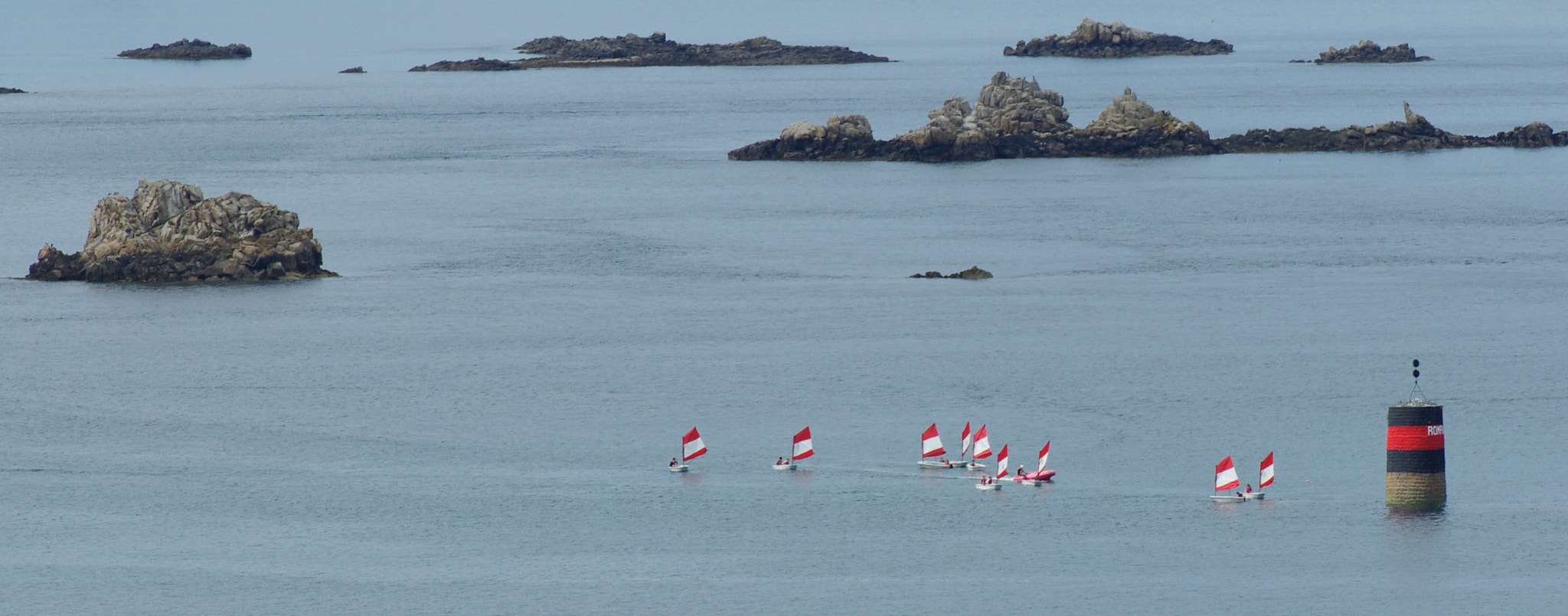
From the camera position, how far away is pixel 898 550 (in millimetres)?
50281

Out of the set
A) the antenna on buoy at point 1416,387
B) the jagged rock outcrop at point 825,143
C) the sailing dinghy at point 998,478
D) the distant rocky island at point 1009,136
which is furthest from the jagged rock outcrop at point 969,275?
the jagged rock outcrop at point 825,143

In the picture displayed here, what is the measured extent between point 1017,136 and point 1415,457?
331 ft

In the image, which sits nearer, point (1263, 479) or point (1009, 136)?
point (1263, 479)

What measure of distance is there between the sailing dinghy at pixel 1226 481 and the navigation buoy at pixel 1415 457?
163 inches

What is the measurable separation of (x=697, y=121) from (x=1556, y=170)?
84.1 meters

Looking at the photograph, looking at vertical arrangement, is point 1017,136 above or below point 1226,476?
above

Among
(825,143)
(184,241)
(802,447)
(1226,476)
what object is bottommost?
(1226,476)

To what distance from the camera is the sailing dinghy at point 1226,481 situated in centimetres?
5375

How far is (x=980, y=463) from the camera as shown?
5891 centimetres

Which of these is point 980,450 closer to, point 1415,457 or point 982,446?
point 982,446

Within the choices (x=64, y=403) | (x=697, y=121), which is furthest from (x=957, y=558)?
(x=697, y=121)

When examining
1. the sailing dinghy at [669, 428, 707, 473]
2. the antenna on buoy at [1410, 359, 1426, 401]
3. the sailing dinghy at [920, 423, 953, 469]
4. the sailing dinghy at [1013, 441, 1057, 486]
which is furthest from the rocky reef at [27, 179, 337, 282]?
the antenna on buoy at [1410, 359, 1426, 401]

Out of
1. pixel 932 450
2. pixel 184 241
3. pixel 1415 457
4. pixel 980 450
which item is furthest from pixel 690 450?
pixel 184 241

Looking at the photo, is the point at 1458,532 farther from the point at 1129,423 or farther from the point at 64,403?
the point at 64,403
